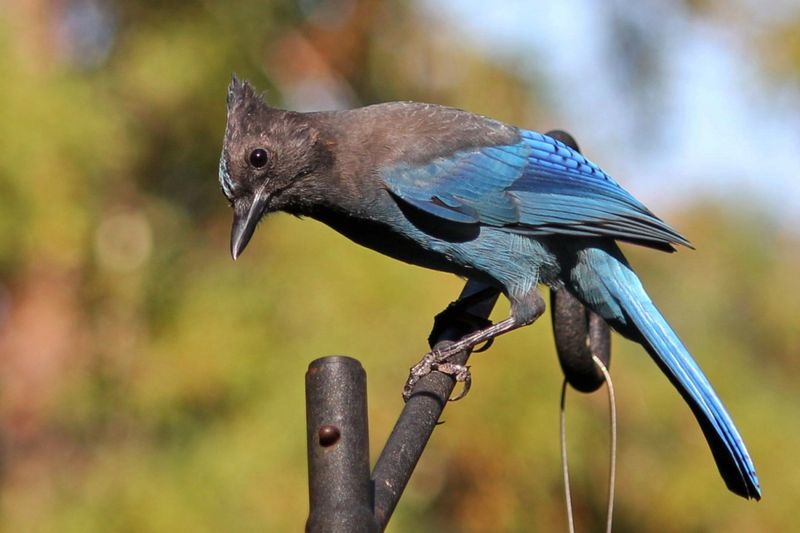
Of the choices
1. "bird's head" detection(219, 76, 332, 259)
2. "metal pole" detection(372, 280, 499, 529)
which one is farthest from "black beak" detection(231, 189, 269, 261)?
"metal pole" detection(372, 280, 499, 529)

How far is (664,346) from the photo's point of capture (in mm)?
4234

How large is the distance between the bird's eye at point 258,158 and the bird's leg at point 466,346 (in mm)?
798

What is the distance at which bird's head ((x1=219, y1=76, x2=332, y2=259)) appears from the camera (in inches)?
167

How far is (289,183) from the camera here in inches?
173

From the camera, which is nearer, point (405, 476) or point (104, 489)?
point (405, 476)

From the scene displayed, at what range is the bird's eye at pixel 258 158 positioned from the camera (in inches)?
168

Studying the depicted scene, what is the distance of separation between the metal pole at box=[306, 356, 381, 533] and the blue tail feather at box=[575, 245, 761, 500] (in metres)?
1.64

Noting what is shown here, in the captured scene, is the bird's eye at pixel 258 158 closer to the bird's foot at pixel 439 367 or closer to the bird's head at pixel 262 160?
the bird's head at pixel 262 160

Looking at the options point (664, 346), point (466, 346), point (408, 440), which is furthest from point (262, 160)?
point (408, 440)

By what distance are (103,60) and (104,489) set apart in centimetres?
234

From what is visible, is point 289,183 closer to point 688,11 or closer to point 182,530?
point 182,530

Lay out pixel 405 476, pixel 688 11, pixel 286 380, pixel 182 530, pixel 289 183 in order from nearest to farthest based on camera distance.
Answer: pixel 405 476
pixel 289 183
pixel 182 530
pixel 286 380
pixel 688 11

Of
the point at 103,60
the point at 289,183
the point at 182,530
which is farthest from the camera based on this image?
the point at 103,60

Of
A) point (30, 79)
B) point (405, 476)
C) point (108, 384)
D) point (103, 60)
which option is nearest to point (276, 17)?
point (103, 60)
